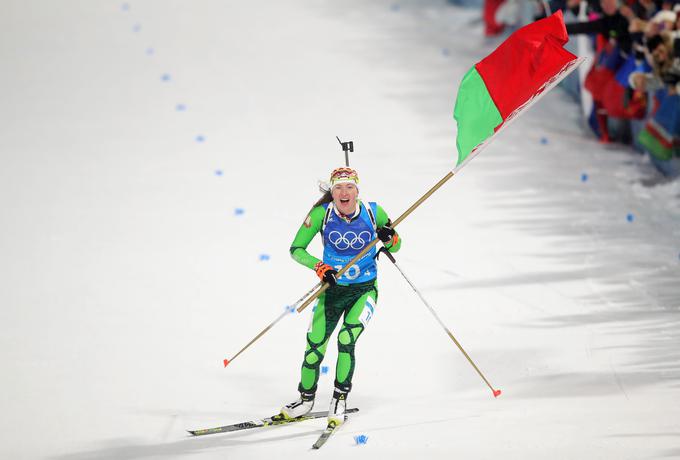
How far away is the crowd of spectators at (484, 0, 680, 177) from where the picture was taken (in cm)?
1077

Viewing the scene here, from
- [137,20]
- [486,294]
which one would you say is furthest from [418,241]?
[137,20]

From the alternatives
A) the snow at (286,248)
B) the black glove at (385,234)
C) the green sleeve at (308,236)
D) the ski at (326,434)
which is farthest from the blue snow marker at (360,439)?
the black glove at (385,234)

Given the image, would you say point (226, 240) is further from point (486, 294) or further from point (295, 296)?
point (486, 294)

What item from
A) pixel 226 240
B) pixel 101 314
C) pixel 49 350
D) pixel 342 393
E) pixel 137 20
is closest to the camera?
pixel 342 393

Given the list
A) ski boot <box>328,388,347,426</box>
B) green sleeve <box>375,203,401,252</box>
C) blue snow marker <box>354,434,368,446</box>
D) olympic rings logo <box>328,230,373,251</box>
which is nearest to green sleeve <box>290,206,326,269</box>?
olympic rings logo <box>328,230,373,251</box>

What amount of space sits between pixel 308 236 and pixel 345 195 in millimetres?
391

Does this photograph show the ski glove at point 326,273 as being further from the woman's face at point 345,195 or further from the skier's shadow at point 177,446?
the skier's shadow at point 177,446

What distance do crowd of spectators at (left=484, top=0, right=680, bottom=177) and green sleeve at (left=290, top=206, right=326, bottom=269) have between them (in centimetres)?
445

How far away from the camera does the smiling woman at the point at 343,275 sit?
7320 millimetres

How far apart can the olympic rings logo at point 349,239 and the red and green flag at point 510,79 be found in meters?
0.79

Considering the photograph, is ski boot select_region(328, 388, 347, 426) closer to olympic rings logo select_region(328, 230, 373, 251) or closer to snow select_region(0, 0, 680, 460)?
snow select_region(0, 0, 680, 460)

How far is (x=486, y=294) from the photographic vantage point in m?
9.48

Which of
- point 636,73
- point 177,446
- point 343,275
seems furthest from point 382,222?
point 636,73

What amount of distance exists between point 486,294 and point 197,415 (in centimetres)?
275
